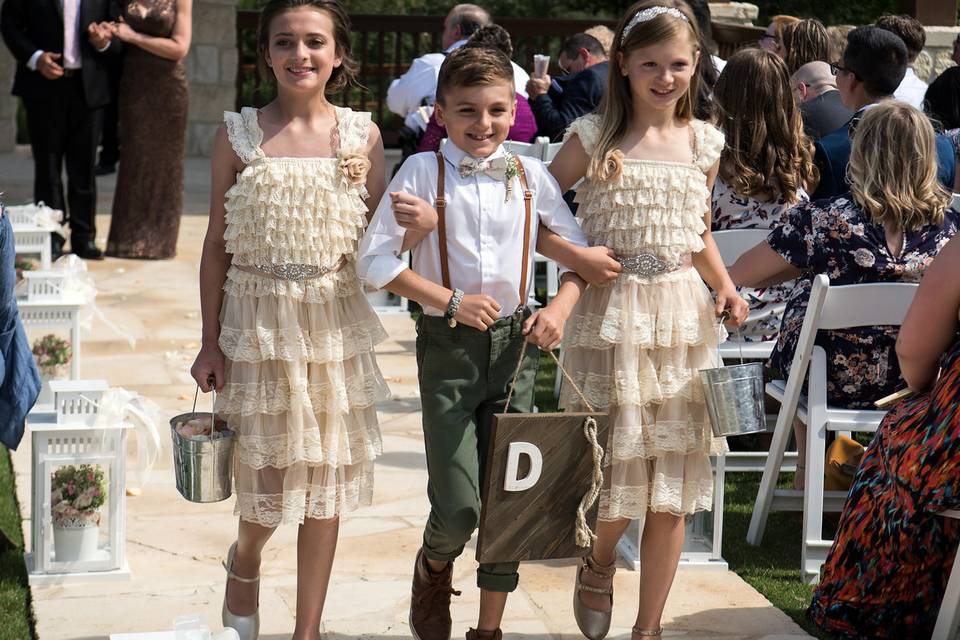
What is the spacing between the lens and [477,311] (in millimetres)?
3375

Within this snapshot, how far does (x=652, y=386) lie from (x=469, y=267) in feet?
2.03

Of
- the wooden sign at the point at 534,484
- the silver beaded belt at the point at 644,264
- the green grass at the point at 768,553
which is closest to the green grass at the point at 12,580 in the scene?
the wooden sign at the point at 534,484

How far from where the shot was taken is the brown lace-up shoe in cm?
373

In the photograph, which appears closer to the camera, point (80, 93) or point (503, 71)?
point (503, 71)

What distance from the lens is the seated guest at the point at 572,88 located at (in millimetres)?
8000

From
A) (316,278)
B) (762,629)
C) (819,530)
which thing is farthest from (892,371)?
(316,278)

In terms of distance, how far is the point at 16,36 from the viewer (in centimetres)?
926

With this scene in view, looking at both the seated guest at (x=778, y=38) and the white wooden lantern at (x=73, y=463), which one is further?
the seated guest at (x=778, y=38)

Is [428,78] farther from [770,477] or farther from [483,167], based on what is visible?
[483,167]

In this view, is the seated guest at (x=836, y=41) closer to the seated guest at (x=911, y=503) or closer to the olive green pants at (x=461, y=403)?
the seated guest at (x=911, y=503)

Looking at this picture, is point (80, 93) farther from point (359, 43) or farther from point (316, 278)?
point (359, 43)

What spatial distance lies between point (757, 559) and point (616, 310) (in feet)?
5.15

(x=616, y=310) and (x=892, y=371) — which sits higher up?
(x=616, y=310)

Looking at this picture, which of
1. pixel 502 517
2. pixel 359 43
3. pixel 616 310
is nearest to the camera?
pixel 502 517
